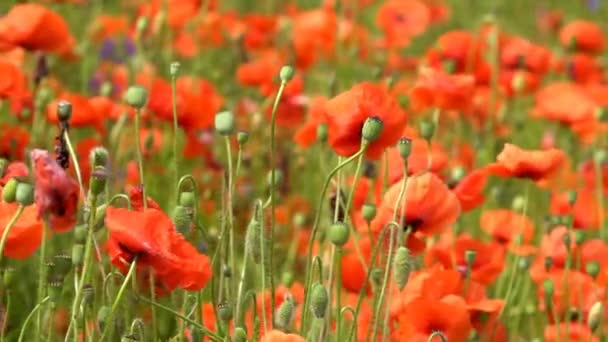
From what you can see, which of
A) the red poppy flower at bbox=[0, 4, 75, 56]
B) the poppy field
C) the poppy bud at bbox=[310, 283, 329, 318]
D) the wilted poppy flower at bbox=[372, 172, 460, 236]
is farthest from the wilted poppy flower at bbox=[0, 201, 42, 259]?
the red poppy flower at bbox=[0, 4, 75, 56]

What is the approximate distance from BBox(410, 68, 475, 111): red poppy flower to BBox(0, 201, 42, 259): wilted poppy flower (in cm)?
82

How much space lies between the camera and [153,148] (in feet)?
8.57

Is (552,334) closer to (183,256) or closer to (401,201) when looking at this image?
(401,201)

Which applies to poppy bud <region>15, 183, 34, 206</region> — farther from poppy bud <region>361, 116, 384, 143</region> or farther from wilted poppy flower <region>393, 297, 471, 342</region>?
wilted poppy flower <region>393, 297, 471, 342</region>

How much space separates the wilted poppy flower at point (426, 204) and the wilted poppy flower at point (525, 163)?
0.46ft

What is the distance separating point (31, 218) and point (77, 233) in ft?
0.25

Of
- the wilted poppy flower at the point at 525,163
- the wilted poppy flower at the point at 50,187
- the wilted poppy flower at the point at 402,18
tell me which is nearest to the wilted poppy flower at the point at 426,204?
the wilted poppy flower at the point at 525,163

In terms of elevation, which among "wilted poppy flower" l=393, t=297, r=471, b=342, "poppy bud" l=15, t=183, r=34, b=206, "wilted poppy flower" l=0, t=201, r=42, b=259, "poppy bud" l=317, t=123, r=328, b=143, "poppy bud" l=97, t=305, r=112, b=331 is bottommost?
"wilted poppy flower" l=393, t=297, r=471, b=342

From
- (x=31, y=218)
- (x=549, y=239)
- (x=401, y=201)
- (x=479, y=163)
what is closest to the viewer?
(x=31, y=218)

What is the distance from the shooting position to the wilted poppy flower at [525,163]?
179cm

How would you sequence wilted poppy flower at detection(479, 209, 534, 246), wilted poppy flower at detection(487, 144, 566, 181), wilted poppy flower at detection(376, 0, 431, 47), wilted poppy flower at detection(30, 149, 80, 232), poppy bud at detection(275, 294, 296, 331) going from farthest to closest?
wilted poppy flower at detection(376, 0, 431, 47), wilted poppy flower at detection(479, 209, 534, 246), wilted poppy flower at detection(487, 144, 566, 181), poppy bud at detection(275, 294, 296, 331), wilted poppy flower at detection(30, 149, 80, 232)

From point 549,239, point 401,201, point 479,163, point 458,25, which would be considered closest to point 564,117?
point 479,163

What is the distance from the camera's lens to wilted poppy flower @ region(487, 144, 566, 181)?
179 cm

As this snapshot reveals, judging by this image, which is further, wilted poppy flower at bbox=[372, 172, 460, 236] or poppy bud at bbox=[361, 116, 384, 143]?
wilted poppy flower at bbox=[372, 172, 460, 236]
